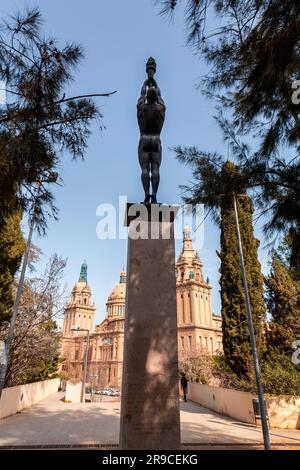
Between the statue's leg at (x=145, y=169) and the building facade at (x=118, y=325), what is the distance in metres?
32.4

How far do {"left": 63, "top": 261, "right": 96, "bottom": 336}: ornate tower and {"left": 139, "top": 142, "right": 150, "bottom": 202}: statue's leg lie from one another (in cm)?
8025

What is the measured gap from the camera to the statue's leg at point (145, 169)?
16.4 ft

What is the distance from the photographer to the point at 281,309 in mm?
18109

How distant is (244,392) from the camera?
39.9 ft

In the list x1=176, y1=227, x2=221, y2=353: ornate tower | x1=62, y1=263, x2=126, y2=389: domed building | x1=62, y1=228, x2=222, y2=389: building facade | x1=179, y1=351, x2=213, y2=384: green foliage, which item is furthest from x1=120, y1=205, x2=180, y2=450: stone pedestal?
x1=62, y1=263, x2=126, y2=389: domed building

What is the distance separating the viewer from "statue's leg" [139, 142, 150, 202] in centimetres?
499

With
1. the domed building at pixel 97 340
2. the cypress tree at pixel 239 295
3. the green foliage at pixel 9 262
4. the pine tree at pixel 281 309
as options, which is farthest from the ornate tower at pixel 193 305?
the green foliage at pixel 9 262

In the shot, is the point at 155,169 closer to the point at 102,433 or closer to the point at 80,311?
the point at 102,433

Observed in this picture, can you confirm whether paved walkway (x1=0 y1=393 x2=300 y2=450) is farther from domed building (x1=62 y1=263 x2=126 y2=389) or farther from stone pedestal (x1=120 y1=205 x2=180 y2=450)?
domed building (x1=62 y1=263 x2=126 y2=389)

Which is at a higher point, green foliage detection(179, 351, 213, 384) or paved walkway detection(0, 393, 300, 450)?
green foliage detection(179, 351, 213, 384)

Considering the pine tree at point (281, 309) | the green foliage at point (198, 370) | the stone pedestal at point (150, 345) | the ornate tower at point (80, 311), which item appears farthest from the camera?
the ornate tower at point (80, 311)

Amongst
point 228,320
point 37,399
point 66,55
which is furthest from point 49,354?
point 66,55

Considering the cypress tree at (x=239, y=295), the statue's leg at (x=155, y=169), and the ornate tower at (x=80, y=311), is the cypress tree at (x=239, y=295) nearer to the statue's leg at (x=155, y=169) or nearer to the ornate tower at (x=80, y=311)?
the statue's leg at (x=155, y=169)

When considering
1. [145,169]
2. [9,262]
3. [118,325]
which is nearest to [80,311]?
[118,325]
